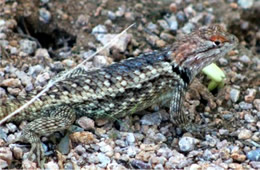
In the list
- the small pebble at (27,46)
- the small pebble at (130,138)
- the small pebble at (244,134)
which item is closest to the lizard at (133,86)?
the small pebble at (130,138)

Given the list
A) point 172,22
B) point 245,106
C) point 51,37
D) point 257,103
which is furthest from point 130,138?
point 172,22

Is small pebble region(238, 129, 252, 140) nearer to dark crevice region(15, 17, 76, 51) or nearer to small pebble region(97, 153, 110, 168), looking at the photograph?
small pebble region(97, 153, 110, 168)

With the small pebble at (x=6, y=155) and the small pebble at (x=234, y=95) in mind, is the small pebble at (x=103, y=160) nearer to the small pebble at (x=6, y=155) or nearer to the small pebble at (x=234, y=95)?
the small pebble at (x=6, y=155)

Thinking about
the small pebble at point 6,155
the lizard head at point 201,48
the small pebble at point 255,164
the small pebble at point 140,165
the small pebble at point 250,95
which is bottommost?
the small pebble at point 255,164

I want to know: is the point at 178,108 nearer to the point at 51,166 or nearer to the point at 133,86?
the point at 133,86

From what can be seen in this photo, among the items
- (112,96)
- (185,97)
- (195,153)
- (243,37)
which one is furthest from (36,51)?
(243,37)

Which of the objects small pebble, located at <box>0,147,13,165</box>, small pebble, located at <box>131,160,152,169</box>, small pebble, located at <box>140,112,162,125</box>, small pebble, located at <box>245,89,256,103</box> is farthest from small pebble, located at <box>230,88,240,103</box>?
small pebble, located at <box>0,147,13,165</box>
